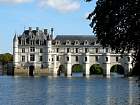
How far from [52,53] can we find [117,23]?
132367 millimetres

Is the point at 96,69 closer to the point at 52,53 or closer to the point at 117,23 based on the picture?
the point at 52,53

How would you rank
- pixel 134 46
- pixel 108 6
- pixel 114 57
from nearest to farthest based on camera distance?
pixel 108 6, pixel 134 46, pixel 114 57

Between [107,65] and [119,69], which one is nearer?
[107,65]

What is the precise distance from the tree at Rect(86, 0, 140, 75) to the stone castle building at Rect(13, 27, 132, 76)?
127m

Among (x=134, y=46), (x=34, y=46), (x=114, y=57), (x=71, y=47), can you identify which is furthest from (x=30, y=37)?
(x=134, y=46)

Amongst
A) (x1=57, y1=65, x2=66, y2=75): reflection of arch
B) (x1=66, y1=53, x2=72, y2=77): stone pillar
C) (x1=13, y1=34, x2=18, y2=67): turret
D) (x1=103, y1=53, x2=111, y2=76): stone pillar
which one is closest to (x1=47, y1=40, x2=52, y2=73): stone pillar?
(x1=57, y1=65, x2=66, y2=75): reflection of arch

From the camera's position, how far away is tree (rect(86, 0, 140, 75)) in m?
29.1

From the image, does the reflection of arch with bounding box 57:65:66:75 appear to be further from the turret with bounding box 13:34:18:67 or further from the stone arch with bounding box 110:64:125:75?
the stone arch with bounding box 110:64:125:75

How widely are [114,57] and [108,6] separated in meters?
129

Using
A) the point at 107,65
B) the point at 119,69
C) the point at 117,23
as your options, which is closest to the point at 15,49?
the point at 107,65

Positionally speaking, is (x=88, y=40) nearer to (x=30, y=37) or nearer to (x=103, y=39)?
(x=30, y=37)

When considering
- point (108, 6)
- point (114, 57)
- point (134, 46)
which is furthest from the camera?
point (114, 57)

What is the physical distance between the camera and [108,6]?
2925 cm

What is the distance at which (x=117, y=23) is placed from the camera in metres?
29.9
